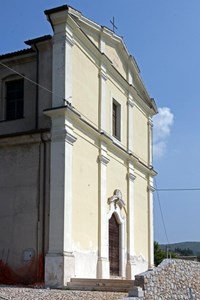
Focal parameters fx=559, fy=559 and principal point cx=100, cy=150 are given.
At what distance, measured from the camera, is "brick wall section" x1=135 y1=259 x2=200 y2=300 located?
1587 centimetres

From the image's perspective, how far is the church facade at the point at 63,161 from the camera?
60.7ft

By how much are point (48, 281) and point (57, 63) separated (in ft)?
24.5

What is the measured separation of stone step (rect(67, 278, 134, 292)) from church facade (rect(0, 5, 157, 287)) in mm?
358

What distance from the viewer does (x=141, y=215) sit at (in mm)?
26891

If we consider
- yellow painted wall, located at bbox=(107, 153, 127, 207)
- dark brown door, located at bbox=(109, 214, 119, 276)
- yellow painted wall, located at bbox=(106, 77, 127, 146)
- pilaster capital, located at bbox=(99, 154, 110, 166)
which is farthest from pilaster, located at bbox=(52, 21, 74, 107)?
dark brown door, located at bbox=(109, 214, 119, 276)

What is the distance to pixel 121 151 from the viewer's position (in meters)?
24.2

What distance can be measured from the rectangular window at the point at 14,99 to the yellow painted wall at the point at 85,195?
254cm

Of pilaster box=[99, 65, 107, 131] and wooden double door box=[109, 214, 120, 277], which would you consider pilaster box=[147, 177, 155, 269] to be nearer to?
wooden double door box=[109, 214, 120, 277]

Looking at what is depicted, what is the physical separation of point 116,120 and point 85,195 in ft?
19.1

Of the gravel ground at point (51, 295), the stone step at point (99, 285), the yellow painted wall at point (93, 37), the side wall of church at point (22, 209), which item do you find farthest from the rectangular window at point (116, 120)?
the gravel ground at point (51, 295)

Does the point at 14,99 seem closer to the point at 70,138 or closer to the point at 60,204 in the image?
the point at 70,138

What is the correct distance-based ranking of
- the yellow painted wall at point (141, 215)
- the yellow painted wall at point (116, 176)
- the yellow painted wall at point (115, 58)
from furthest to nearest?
the yellow painted wall at point (141, 215)
the yellow painted wall at point (115, 58)
the yellow painted wall at point (116, 176)

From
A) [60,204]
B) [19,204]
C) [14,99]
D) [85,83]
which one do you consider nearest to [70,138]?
[60,204]

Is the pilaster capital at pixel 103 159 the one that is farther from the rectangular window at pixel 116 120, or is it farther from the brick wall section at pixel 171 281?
the brick wall section at pixel 171 281
